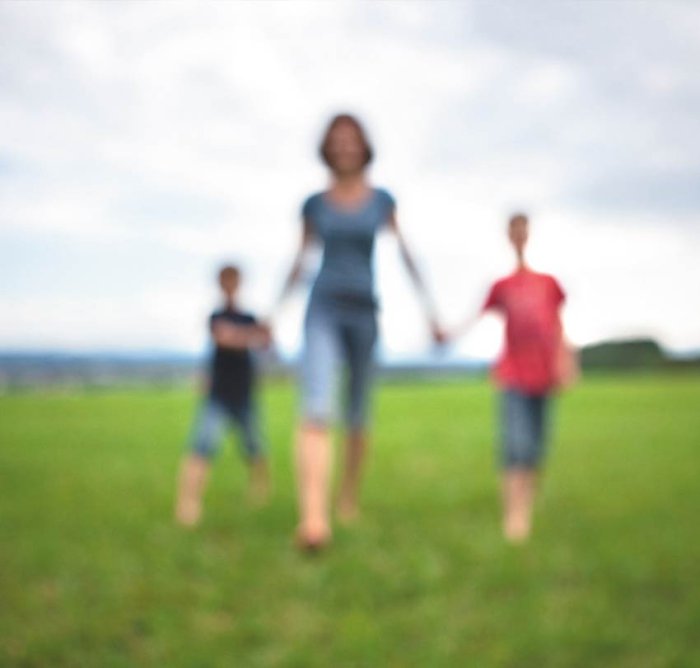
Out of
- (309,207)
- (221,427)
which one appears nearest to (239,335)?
(221,427)

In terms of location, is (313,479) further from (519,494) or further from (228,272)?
(228,272)

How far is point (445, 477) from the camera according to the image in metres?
6.62

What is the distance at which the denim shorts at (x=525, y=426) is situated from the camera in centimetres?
441

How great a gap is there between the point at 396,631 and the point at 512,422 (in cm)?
178

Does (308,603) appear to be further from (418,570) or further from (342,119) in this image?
(342,119)

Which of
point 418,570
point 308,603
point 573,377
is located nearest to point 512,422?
point 573,377

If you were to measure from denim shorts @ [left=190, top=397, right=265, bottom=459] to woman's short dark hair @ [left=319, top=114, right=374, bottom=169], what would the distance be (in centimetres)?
178

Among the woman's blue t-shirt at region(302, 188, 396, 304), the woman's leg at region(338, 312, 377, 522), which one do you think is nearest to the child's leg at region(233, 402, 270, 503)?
the woman's leg at region(338, 312, 377, 522)

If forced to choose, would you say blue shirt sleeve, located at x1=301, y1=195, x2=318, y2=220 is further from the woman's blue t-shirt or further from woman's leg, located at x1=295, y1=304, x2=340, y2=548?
woman's leg, located at x1=295, y1=304, x2=340, y2=548

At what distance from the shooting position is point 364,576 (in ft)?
11.3

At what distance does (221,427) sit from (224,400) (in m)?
0.16

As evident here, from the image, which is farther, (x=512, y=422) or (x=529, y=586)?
(x=512, y=422)

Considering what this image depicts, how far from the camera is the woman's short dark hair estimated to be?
3.69 meters

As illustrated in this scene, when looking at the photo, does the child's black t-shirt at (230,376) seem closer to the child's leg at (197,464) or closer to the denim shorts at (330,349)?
the child's leg at (197,464)
